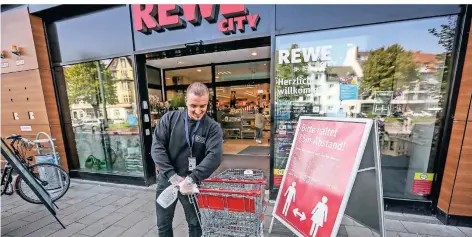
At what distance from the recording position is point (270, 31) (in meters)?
3.12

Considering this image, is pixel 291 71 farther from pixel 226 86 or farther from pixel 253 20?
pixel 226 86

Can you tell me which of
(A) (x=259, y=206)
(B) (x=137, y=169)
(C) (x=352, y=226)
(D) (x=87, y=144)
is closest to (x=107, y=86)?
(D) (x=87, y=144)

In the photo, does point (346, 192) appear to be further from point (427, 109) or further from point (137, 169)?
point (137, 169)

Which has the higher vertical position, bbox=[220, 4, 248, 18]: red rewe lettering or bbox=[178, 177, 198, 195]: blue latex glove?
bbox=[220, 4, 248, 18]: red rewe lettering

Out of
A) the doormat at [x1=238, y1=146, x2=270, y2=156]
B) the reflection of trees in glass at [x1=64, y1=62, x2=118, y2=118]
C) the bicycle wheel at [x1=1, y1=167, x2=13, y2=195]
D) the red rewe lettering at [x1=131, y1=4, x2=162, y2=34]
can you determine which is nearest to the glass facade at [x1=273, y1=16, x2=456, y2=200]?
the red rewe lettering at [x1=131, y1=4, x2=162, y2=34]

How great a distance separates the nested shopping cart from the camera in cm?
160

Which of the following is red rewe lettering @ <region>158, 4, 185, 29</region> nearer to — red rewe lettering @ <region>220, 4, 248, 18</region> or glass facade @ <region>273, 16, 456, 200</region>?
red rewe lettering @ <region>220, 4, 248, 18</region>

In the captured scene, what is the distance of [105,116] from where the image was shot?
4.49m

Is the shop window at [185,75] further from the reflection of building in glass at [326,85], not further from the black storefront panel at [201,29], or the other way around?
the reflection of building in glass at [326,85]

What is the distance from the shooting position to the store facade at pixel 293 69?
2.70 m

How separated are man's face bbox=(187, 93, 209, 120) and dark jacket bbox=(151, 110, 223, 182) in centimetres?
15

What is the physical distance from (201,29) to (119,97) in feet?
8.10

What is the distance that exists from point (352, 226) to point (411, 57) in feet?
8.61

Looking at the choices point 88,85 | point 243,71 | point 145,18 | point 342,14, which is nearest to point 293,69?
point 342,14
